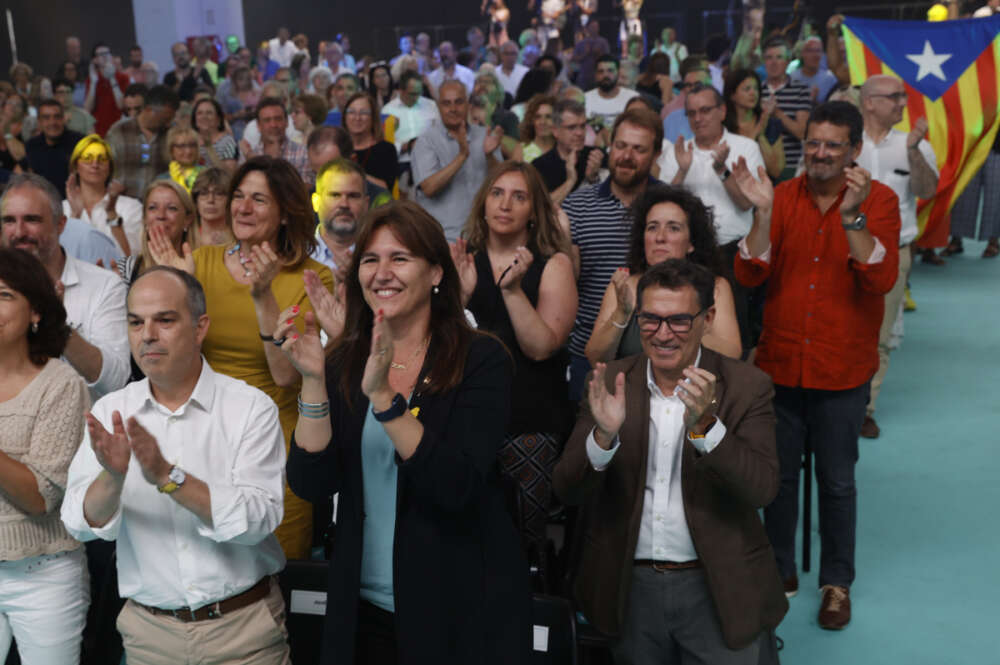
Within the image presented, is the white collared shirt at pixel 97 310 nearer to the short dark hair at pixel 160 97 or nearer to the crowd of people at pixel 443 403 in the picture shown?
the crowd of people at pixel 443 403

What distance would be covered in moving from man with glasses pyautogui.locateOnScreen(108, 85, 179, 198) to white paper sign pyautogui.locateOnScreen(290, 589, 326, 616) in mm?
4225

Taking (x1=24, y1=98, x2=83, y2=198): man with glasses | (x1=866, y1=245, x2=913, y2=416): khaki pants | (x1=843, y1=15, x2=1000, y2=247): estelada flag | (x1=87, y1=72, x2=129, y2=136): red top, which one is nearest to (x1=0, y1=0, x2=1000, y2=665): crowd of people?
(x1=866, y1=245, x2=913, y2=416): khaki pants

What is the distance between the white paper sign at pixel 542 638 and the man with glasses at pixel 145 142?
15.4 feet

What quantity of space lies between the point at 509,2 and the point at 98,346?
16.3 meters

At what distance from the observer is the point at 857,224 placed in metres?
3.03

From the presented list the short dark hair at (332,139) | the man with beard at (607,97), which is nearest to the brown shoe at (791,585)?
the short dark hair at (332,139)

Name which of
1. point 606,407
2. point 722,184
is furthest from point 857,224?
point 722,184

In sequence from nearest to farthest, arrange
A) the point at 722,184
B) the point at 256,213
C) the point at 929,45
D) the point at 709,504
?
the point at 709,504 → the point at 256,213 → the point at 722,184 → the point at 929,45

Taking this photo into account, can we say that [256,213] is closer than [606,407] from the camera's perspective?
No

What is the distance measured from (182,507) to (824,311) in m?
2.17

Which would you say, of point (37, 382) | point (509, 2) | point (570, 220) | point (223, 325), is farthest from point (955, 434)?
point (509, 2)

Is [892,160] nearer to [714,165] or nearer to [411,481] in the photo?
[714,165]

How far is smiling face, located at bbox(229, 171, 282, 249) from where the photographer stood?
9.70ft

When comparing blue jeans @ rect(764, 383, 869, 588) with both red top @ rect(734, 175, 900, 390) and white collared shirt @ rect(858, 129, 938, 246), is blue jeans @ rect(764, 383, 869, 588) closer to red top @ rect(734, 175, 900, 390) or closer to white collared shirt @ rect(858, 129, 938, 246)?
red top @ rect(734, 175, 900, 390)
